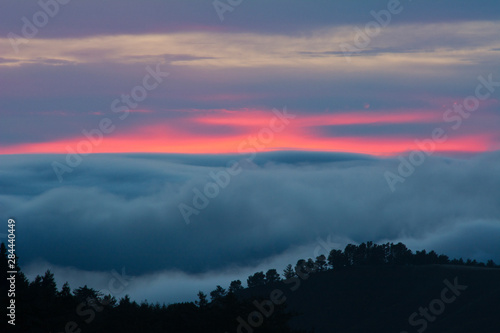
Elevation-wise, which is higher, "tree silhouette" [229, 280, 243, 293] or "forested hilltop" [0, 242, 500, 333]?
"tree silhouette" [229, 280, 243, 293]

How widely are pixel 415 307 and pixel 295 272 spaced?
36.4m

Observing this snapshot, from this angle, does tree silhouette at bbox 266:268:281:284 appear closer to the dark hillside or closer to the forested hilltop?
the forested hilltop

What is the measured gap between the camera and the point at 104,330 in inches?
1769

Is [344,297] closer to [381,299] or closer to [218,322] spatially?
[381,299]

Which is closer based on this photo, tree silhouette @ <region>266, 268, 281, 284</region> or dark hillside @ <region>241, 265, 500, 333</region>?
dark hillside @ <region>241, 265, 500, 333</region>

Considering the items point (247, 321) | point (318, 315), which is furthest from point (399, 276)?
point (247, 321)

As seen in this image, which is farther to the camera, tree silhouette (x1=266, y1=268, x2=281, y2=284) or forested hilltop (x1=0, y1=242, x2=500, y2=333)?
tree silhouette (x1=266, y1=268, x2=281, y2=284)

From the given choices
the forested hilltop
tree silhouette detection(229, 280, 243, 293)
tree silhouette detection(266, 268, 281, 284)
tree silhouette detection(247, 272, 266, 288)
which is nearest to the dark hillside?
the forested hilltop

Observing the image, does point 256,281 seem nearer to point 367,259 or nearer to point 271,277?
point 271,277

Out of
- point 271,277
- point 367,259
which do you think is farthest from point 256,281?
point 367,259

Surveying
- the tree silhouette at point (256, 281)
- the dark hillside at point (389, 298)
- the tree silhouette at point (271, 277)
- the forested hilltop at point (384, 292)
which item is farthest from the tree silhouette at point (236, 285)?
the dark hillside at point (389, 298)

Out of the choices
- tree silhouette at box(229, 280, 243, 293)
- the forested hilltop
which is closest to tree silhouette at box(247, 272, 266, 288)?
the forested hilltop

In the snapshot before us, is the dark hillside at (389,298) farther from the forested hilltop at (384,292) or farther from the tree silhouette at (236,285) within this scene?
the tree silhouette at (236,285)

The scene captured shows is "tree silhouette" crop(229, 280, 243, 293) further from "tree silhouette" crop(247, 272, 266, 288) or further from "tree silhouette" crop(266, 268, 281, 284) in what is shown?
"tree silhouette" crop(266, 268, 281, 284)
